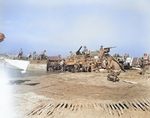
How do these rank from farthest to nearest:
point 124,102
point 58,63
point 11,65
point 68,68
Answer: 1. point 58,63
2. point 68,68
3. point 11,65
4. point 124,102

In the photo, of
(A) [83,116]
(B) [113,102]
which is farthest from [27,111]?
(B) [113,102]

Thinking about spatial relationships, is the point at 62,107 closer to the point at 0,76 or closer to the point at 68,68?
the point at 0,76

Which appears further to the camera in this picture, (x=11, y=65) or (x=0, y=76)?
(x=11, y=65)

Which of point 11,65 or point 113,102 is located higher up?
point 11,65

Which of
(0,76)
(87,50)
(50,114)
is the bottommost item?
(50,114)

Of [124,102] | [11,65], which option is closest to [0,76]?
[11,65]

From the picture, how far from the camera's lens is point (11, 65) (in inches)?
385

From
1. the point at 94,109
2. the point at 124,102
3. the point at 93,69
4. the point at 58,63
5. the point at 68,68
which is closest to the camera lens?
the point at 94,109

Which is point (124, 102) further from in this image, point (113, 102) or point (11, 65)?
point (11, 65)

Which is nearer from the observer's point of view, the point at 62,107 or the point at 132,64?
the point at 62,107

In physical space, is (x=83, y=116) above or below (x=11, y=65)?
below

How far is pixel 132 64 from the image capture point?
18.5 meters

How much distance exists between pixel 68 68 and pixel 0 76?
1092cm

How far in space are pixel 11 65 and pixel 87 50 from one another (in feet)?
34.8
